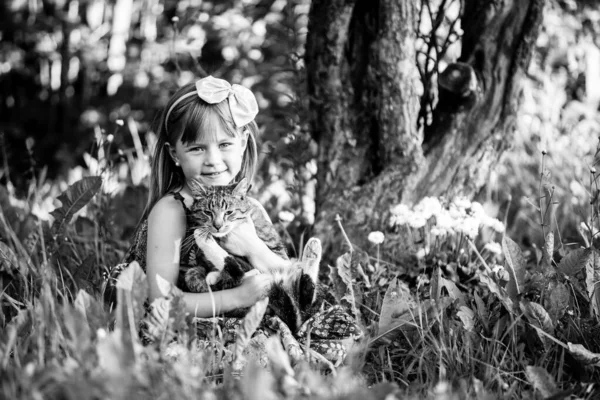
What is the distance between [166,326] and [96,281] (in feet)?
3.64

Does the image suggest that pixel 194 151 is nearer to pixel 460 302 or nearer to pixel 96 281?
pixel 96 281

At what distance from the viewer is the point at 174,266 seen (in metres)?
2.35

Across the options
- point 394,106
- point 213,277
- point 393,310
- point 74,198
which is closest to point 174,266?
point 213,277

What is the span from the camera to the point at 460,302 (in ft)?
7.95

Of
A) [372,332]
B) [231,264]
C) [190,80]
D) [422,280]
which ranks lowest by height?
[372,332]

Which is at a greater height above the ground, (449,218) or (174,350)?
(449,218)

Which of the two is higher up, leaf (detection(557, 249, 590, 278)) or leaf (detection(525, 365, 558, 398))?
leaf (detection(557, 249, 590, 278))

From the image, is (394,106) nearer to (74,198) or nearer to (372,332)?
(372,332)

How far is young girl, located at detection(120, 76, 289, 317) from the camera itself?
231 centimetres

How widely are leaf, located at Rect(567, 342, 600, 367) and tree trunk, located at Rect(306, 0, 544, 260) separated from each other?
113 cm

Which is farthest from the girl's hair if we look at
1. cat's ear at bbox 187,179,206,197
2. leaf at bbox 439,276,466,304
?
leaf at bbox 439,276,466,304

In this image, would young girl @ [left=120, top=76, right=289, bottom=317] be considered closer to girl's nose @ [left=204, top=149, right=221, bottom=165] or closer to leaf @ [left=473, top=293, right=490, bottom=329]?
girl's nose @ [left=204, top=149, right=221, bottom=165]

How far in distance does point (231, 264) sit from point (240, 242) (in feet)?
0.29

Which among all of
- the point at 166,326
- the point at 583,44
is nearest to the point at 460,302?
the point at 166,326
